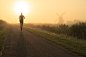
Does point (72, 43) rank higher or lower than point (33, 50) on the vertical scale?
lower

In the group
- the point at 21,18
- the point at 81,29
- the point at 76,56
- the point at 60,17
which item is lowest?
the point at 76,56

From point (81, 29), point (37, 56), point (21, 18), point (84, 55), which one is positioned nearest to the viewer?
point (37, 56)

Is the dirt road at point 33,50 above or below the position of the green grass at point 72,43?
above

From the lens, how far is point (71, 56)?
479 cm

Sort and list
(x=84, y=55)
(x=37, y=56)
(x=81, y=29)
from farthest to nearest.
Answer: (x=81, y=29), (x=84, y=55), (x=37, y=56)

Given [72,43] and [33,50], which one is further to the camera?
[72,43]

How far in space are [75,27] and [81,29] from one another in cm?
112

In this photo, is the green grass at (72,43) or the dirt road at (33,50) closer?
the dirt road at (33,50)

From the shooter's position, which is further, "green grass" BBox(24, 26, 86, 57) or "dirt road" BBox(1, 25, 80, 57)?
"green grass" BBox(24, 26, 86, 57)

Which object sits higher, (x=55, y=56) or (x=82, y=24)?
(x=82, y=24)

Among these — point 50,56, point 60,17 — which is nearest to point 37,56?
point 50,56

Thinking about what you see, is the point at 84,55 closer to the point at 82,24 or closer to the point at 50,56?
the point at 50,56

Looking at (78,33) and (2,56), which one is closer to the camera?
(2,56)

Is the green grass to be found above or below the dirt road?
below
